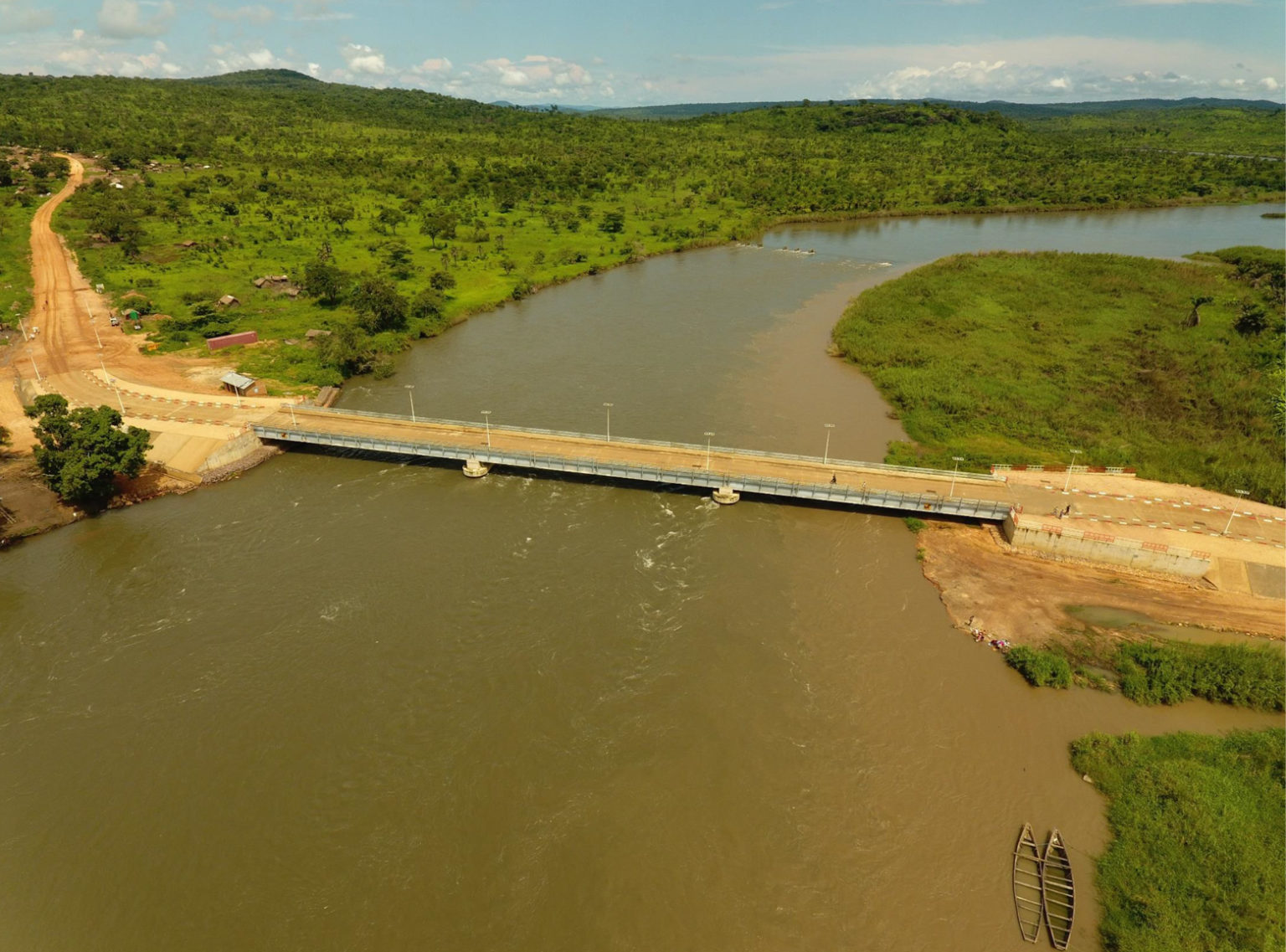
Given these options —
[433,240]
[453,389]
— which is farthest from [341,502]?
[433,240]

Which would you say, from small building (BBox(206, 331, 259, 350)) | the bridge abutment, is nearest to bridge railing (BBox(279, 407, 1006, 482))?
the bridge abutment

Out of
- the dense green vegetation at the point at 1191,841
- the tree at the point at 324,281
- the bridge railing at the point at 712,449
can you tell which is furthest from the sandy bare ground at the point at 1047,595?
the tree at the point at 324,281

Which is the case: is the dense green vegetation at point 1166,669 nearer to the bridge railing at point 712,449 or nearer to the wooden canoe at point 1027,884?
the wooden canoe at point 1027,884

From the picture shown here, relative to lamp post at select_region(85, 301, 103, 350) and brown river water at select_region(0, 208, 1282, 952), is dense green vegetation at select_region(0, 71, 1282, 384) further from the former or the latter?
brown river water at select_region(0, 208, 1282, 952)

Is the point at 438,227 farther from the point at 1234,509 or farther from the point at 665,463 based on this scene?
the point at 1234,509

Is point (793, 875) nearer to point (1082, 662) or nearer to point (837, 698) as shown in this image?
point (837, 698)
